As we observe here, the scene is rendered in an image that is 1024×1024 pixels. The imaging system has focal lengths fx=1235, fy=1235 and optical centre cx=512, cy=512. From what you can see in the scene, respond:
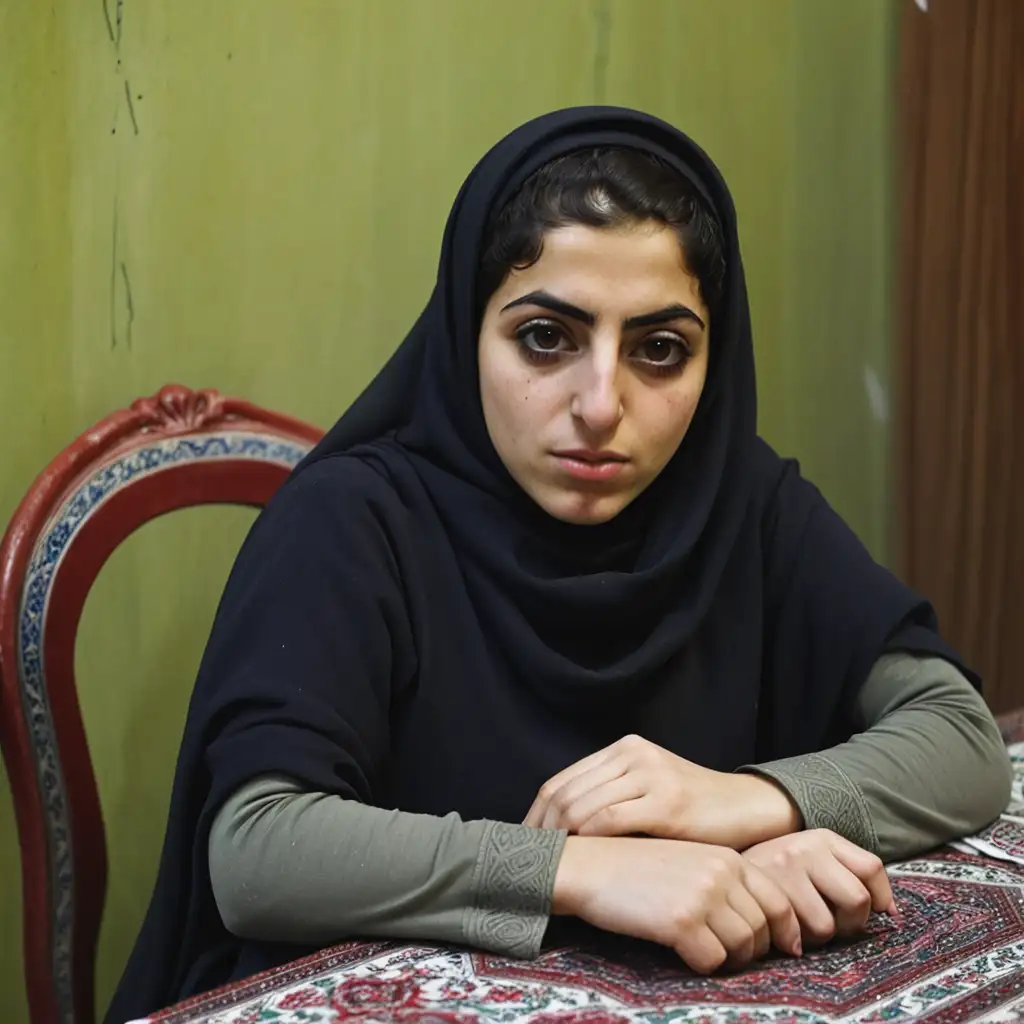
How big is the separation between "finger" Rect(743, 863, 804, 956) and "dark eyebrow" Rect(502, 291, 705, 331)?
0.50m

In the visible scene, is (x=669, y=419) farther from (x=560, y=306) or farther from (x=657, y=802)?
(x=657, y=802)

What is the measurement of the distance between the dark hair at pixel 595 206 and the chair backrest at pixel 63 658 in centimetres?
55

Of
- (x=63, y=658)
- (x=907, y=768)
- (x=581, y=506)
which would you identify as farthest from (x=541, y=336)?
(x=63, y=658)

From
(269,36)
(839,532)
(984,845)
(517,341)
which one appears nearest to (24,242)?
(269,36)

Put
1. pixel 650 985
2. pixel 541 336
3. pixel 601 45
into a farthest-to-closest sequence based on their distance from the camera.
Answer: pixel 601 45 → pixel 541 336 → pixel 650 985

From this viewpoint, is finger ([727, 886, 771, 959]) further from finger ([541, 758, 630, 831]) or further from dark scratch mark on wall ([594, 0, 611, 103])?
dark scratch mark on wall ([594, 0, 611, 103])

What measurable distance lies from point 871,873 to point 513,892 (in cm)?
27

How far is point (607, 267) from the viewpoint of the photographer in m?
1.11

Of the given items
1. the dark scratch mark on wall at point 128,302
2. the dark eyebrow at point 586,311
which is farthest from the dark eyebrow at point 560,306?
the dark scratch mark on wall at point 128,302

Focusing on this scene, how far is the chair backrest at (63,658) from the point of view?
1.39 metres

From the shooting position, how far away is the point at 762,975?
2.75 feet

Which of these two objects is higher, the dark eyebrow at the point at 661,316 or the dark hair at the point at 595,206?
the dark hair at the point at 595,206

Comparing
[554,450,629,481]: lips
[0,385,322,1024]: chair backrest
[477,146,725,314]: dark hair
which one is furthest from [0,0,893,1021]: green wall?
[554,450,629,481]: lips

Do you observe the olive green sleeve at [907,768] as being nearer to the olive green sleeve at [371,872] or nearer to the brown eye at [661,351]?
the olive green sleeve at [371,872]
